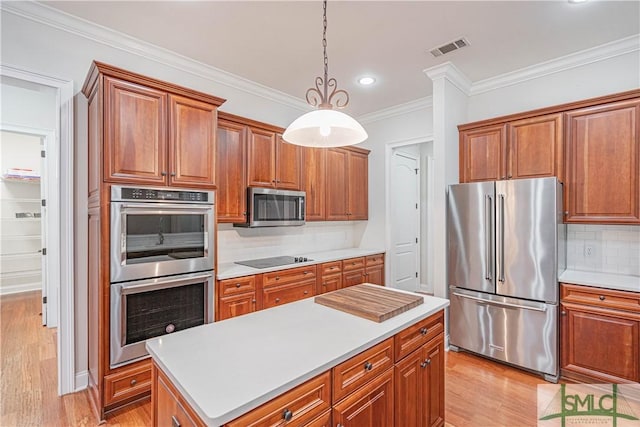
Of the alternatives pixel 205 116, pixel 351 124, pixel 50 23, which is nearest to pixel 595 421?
pixel 351 124

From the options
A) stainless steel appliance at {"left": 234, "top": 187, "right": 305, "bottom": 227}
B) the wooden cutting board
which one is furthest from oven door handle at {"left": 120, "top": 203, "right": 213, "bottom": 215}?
the wooden cutting board

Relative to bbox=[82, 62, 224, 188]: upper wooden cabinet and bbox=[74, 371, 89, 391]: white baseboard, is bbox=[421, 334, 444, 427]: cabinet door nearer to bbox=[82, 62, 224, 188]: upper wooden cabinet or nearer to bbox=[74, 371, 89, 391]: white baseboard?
bbox=[82, 62, 224, 188]: upper wooden cabinet

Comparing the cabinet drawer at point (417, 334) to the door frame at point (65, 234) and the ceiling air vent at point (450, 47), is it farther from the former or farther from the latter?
the door frame at point (65, 234)

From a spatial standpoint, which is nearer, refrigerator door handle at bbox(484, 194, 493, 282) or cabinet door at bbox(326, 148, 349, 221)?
refrigerator door handle at bbox(484, 194, 493, 282)

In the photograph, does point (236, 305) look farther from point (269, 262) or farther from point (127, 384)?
point (127, 384)

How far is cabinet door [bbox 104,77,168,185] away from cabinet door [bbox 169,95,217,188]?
69 mm

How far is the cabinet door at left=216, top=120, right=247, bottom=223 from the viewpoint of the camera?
3082 mm

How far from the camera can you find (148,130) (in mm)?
2318

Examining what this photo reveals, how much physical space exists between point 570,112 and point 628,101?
1.21 ft

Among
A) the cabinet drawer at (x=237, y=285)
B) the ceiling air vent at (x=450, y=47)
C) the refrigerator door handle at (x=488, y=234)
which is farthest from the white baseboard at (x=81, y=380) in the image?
the ceiling air vent at (x=450, y=47)

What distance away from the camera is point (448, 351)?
10.6 feet

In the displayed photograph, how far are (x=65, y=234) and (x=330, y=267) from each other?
2.57 metres

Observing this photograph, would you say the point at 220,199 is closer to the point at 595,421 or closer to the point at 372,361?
the point at 372,361

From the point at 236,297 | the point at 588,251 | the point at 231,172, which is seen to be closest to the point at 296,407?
the point at 236,297
